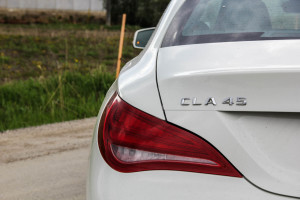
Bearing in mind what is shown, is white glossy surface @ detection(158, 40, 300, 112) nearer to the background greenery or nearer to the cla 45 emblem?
the cla 45 emblem

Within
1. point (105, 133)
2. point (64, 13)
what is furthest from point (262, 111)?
point (64, 13)

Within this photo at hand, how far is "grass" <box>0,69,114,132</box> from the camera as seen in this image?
6.93m

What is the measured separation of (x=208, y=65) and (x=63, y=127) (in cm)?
471

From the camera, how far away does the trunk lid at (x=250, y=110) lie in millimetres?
1741

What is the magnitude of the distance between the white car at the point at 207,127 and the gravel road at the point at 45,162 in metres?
2.06

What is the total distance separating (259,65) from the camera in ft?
5.96

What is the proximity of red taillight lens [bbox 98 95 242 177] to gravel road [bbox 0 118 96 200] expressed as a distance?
79.7 inches

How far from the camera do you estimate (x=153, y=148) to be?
1882 millimetres

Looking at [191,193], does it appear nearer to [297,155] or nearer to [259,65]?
[297,155]

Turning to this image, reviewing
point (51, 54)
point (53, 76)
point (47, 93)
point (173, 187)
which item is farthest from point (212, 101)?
point (51, 54)

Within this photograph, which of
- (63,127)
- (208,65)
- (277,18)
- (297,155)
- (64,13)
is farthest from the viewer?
(64,13)

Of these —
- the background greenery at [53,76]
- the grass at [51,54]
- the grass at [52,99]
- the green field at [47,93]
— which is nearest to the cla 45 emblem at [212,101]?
the background greenery at [53,76]

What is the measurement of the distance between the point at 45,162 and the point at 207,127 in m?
3.32

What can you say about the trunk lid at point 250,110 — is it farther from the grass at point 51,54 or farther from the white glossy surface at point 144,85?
the grass at point 51,54
